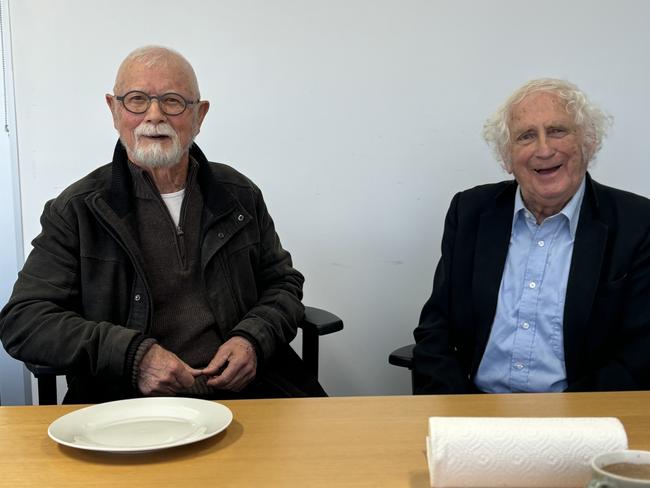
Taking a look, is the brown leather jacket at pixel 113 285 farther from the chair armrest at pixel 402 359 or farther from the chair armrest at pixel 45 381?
the chair armrest at pixel 402 359

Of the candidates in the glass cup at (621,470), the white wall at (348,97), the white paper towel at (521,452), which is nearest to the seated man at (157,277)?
the white wall at (348,97)

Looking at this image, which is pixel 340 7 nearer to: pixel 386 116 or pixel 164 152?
pixel 386 116

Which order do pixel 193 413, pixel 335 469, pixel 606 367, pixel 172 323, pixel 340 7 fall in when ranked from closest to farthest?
1. pixel 335 469
2. pixel 193 413
3. pixel 606 367
4. pixel 172 323
5. pixel 340 7

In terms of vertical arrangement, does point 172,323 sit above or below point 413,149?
below

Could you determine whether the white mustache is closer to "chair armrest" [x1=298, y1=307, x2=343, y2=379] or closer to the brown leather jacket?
the brown leather jacket

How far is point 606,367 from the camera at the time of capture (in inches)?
74.2

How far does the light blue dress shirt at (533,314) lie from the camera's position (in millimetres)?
1941

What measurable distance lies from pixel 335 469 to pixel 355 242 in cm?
174

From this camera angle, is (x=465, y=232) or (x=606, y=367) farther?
(x=465, y=232)

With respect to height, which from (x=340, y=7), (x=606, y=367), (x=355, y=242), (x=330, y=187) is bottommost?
(x=606, y=367)

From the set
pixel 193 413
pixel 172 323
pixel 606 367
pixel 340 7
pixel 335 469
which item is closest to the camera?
pixel 335 469

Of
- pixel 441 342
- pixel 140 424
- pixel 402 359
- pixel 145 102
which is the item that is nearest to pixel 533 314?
pixel 441 342

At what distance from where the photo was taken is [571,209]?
199 centimetres

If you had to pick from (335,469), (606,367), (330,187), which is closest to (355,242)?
(330,187)
